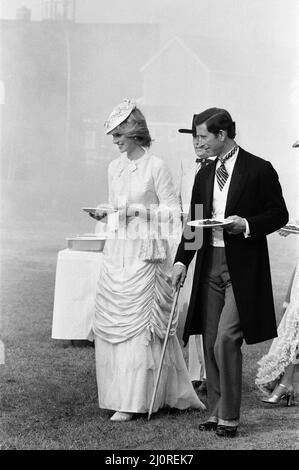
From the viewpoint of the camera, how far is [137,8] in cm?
1595

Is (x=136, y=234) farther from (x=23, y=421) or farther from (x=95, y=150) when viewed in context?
(x=95, y=150)

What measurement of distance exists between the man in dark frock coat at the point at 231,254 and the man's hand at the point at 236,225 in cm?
1

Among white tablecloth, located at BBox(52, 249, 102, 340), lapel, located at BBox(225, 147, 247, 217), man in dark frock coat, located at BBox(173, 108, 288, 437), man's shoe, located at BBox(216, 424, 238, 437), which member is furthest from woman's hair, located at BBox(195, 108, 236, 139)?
white tablecloth, located at BBox(52, 249, 102, 340)

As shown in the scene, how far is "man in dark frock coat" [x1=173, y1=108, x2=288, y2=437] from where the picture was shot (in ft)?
19.2

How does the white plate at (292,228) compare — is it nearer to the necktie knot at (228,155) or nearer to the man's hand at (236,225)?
the necktie knot at (228,155)

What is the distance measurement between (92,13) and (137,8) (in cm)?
81

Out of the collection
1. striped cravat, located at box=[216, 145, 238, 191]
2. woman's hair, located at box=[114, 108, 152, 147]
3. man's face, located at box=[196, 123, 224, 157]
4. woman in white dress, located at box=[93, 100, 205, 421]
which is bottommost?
woman in white dress, located at box=[93, 100, 205, 421]

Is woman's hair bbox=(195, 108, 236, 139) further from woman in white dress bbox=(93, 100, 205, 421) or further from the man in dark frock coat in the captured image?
woman in white dress bbox=(93, 100, 205, 421)

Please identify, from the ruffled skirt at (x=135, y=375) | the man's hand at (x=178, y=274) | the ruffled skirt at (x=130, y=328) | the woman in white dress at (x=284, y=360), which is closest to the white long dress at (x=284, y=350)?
the woman in white dress at (x=284, y=360)

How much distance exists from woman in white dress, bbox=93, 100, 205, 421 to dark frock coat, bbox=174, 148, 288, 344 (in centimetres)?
62

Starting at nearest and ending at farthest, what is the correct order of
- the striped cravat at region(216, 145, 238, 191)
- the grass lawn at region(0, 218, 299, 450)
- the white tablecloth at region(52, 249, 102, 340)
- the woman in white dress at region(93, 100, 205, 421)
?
the grass lawn at region(0, 218, 299, 450)
the striped cravat at region(216, 145, 238, 191)
the woman in white dress at region(93, 100, 205, 421)
the white tablecloth at region(52, 249, 102, 340)

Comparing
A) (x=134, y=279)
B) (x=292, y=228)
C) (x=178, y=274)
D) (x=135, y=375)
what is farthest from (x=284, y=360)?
(x=178, y=274)

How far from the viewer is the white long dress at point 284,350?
23.7 ft

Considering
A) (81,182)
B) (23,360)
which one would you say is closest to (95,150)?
(81,182)
